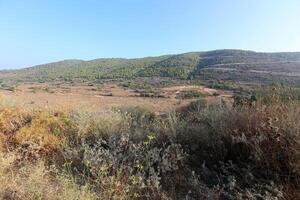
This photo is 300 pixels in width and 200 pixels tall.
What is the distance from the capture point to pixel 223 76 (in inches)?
1997

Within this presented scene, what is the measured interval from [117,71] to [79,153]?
231ft

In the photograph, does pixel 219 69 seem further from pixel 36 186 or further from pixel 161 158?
pixel 36 186

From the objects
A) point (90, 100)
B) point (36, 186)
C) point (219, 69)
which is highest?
point (36, 186)

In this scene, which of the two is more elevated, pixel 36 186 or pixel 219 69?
pixel 36 186

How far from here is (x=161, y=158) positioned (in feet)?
16.5

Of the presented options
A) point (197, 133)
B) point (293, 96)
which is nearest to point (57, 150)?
point (197, 133)

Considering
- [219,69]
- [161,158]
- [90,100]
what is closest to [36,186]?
[161,158]

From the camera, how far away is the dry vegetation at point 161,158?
417 cm

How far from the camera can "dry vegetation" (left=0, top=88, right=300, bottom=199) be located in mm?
4168

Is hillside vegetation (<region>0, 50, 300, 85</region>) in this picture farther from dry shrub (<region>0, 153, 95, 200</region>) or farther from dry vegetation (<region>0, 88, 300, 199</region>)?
dry shrub (<region>0, 153, 95, 200</region>)

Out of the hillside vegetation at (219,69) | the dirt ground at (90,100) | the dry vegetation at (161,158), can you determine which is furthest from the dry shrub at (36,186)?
the hillside vegetation at (219,69)

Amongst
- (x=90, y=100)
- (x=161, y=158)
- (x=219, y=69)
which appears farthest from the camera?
(x=219, y=69)

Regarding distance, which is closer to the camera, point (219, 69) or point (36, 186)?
point (36, 186)

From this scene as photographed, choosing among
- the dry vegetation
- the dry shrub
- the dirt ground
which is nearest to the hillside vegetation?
the dirt ground
